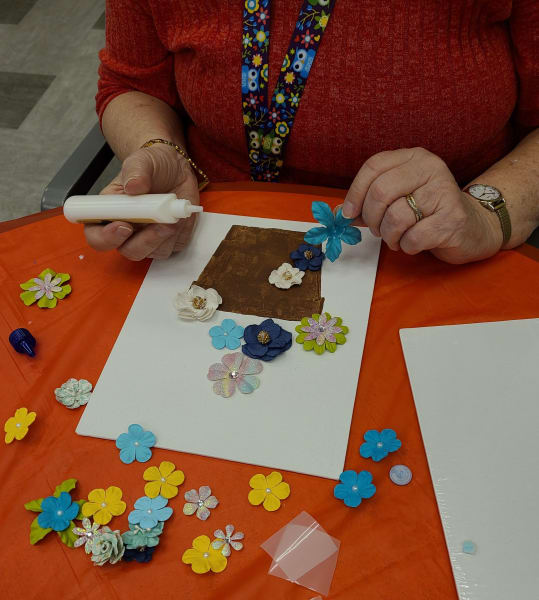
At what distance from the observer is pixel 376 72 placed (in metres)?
0.77

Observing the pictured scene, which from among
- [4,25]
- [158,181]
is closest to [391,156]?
[158,181]

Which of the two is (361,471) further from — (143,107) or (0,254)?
(143,107)

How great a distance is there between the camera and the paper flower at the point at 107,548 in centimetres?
53

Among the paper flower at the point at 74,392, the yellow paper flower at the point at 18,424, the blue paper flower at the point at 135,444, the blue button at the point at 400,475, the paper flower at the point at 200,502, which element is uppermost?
the yellow paper flower at the point at 18,424

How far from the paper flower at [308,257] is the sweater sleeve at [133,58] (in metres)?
0.41

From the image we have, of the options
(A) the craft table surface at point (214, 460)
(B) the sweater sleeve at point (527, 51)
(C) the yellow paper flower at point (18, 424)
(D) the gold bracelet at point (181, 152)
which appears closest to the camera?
(A) the craft table surface at point (214, 460)

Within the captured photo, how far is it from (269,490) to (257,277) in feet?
0.99

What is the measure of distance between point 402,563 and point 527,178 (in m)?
0.55

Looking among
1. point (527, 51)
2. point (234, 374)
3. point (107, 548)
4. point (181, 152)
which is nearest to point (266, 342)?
point (234, 374)

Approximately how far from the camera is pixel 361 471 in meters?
0.58

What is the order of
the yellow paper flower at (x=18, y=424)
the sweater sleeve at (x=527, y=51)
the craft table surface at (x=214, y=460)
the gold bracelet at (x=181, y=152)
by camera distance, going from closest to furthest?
the craft table surface at (x=214, y=460), the yellow paper flower at (x=18, y=424), the sweater sleeve at (x=527, y=51), the gold bracelet at (x=181, y=152)

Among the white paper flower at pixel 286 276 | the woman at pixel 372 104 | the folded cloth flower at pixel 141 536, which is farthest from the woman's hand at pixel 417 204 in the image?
the folded cloth flower at pixel 141 536

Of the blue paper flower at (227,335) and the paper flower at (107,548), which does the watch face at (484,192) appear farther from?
the paper flower at (107,548)

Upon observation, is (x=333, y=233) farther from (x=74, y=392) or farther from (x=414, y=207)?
(x=74, y=392)
